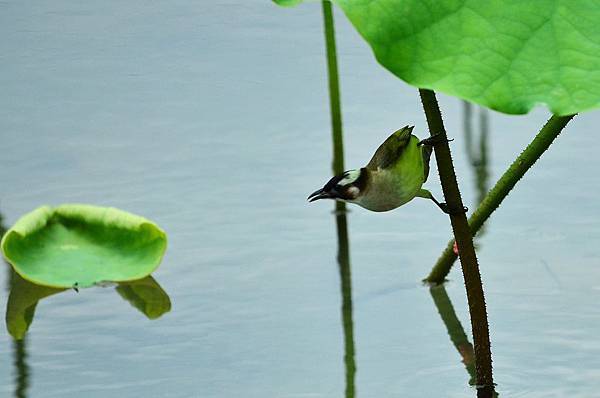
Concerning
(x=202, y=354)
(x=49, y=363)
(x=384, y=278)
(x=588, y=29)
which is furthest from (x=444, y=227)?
(x=588, y=29)

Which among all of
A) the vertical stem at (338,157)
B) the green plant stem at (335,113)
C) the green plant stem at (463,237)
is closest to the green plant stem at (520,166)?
the green plant stem at (463,237)

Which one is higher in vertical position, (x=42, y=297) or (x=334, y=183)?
(x=334, y=183)

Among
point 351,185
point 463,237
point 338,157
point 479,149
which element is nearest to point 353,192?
point 351,185

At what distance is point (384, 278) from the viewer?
1605mm

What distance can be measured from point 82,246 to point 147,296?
93mm

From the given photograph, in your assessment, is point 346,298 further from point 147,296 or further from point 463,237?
point 463,237

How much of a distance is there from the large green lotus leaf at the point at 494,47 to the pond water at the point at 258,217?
0.36 meters

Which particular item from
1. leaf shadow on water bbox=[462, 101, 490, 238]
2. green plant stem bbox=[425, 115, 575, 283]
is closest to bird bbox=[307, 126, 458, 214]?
green plant stem bbox=[425, 115, 575, 283]

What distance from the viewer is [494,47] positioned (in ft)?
3.63

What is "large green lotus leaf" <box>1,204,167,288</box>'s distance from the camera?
61.1 inches

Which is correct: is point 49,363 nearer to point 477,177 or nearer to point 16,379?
point 16,379

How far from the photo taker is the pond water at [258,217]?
1.39 m

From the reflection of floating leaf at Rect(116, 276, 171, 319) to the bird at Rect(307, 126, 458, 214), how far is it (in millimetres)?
422

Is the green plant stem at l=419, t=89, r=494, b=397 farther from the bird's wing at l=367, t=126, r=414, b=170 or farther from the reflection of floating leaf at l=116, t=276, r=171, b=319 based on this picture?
the reflection of floating leaf at l=116, t=276, r=171, b=319
